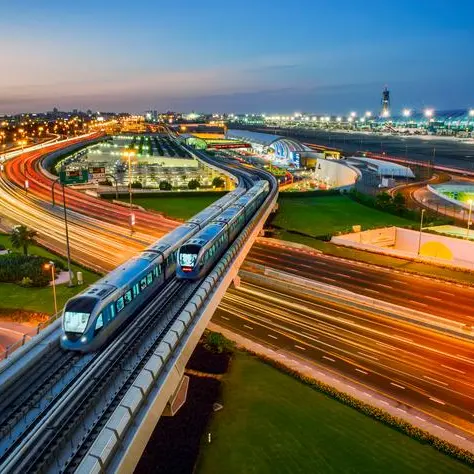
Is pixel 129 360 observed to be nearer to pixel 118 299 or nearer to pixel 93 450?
pixel 118 299

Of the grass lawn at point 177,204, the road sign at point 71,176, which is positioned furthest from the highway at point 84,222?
the road sign at point 71,176

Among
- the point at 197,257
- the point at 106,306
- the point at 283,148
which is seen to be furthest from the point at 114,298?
the point at 283,148

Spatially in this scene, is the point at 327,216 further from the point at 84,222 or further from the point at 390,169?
the point at 390,169

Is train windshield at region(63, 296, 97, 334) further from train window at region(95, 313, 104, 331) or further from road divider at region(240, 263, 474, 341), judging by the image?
road divider at region(240, 263, 474, 341)

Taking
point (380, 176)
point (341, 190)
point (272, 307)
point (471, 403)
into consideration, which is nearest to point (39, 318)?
point (272, 307)

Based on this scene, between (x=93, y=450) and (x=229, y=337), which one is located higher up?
(x=93, y=450)
